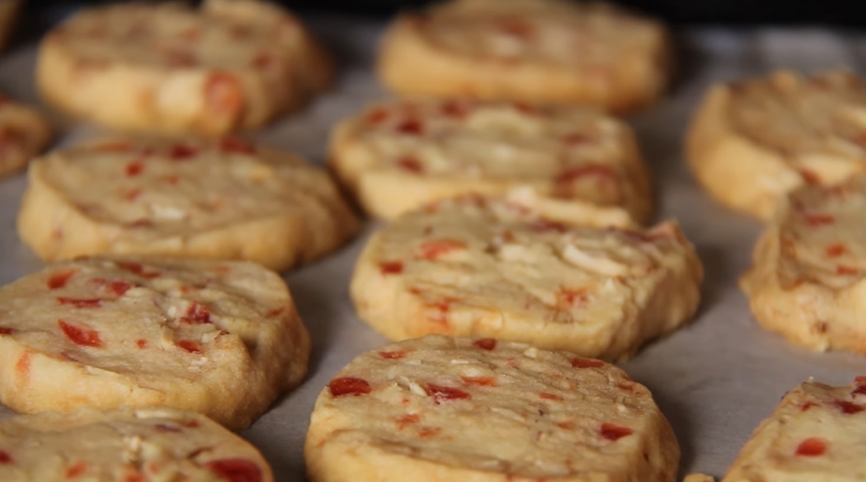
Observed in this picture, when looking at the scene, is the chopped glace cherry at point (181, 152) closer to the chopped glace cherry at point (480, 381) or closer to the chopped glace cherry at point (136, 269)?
the chopped glace cherry at point (136, 269)

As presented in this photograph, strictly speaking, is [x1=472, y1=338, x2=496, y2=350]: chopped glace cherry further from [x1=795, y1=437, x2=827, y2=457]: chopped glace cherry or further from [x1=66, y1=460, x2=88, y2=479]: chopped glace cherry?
[x1=66, y1=460, x2=88, y2=479]: chopped glace cherry

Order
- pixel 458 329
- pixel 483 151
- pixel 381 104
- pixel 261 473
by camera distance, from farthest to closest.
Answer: pixel 381 104
pixel 483 151
pixel 458 329
pixel 261 473

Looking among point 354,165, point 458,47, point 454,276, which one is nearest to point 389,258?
point 454,276

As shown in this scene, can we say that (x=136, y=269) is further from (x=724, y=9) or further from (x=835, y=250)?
(x=724, y=9)

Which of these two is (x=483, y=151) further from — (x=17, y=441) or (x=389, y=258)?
(x=17, y=441)

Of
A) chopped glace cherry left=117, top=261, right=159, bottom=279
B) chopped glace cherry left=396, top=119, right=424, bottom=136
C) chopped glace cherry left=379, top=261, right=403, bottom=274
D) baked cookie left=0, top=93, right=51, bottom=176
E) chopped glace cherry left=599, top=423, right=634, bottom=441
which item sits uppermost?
chopped glace cherry left=396, top=119, right=424, bottom=136

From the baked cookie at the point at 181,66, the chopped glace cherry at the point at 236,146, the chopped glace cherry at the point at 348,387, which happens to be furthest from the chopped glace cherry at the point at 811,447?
the baked cookie at the point at 181,66

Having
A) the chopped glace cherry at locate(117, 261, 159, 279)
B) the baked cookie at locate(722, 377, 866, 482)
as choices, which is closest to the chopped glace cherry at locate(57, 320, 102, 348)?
the chopped glace cherry at locate(117, 261, 159, 279)
